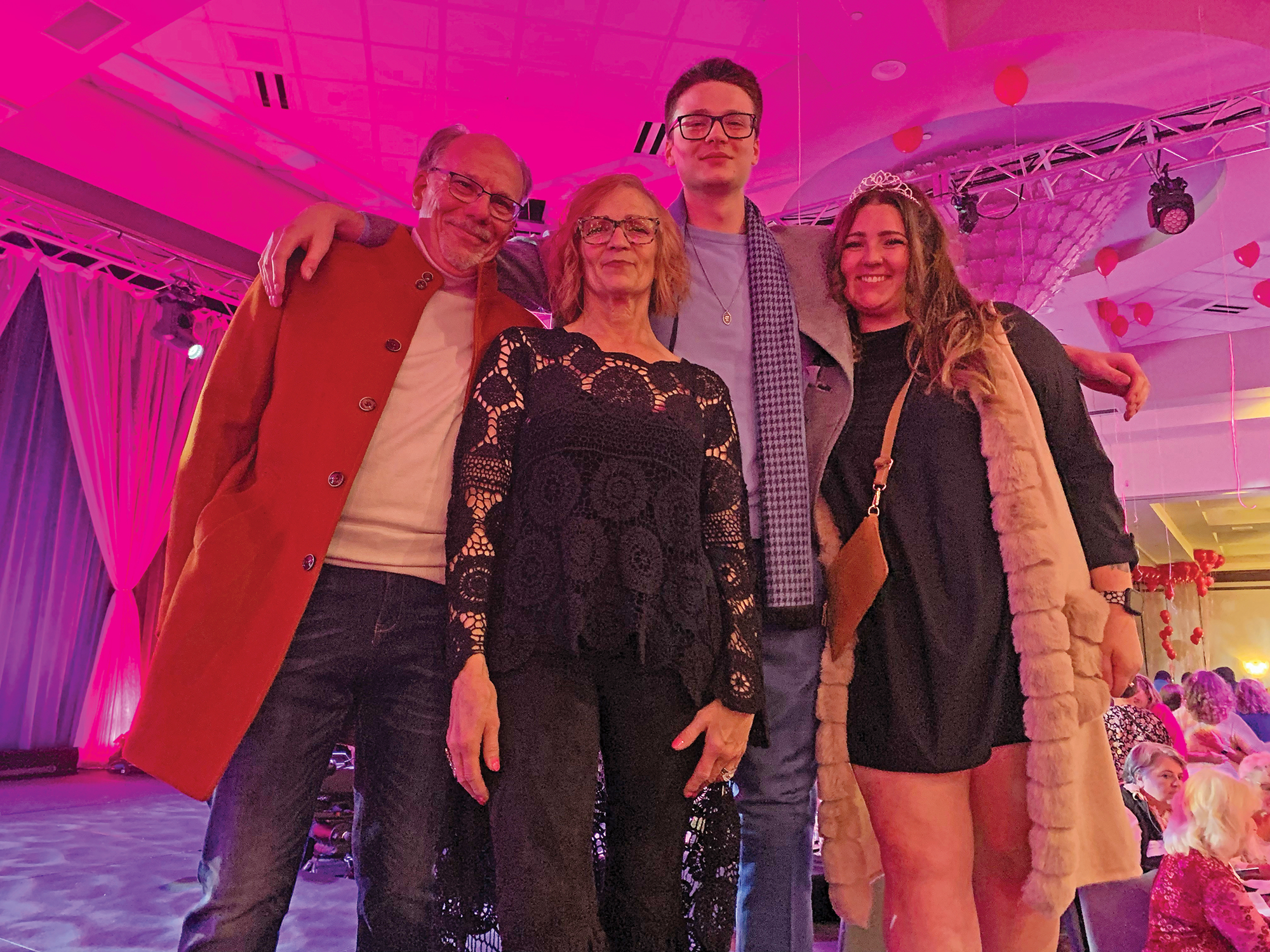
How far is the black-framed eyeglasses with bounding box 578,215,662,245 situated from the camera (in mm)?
1747

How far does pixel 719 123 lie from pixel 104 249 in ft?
22.8

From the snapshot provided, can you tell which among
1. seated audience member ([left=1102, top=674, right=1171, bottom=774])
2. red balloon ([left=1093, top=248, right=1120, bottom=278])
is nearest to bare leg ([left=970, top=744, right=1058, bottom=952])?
seated audience member ([left=1102, top=674, right=1171, bottom=774])

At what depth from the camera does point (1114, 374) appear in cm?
202

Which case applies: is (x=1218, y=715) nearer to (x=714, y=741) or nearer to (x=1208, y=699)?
(x=1208, y=699)

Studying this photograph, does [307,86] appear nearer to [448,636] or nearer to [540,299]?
[540,299]

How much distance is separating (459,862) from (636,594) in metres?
0.60

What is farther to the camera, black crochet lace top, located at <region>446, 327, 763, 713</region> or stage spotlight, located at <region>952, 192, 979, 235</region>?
stage spotlight, located at <region>952, 192, 979, 235</region>

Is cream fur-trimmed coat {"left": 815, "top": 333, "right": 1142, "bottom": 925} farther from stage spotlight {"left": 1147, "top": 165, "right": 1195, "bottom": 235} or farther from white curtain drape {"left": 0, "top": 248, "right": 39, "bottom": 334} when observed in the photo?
white curtain drape {"left": 0, "top": 248, "right": 39, "bottom": 334}

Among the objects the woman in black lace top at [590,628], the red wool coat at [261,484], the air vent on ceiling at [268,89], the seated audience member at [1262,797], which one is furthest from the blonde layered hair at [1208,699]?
the air vent on ceiling at [268,89]

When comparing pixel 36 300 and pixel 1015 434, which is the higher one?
pixel 36 300

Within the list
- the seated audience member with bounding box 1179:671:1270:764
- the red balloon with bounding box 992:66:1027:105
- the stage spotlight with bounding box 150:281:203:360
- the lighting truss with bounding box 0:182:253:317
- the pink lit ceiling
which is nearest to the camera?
the pink lit ceiling

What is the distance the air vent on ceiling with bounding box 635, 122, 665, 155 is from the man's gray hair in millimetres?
4252

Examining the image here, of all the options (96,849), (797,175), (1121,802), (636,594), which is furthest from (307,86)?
(1121,802)

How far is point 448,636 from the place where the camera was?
148 cm
